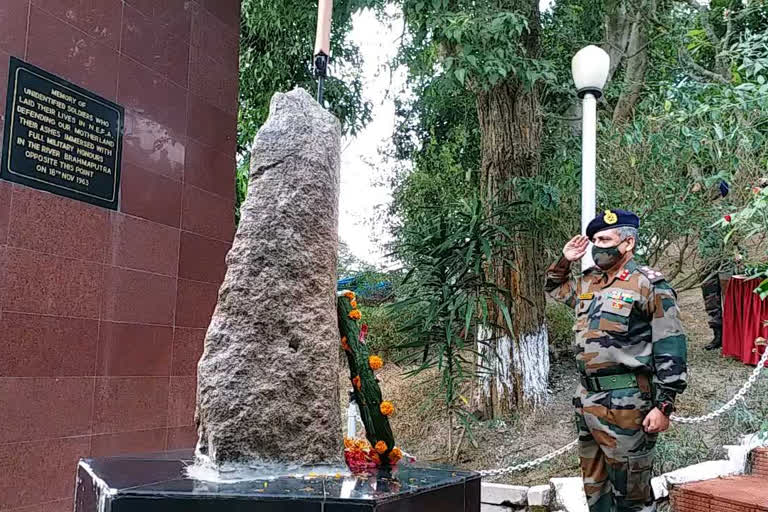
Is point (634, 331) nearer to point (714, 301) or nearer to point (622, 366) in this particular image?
point (622, 366)

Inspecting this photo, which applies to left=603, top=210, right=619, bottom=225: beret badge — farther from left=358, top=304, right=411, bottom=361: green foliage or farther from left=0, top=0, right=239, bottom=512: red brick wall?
left=358, top=304, right=411, bottom=361: green foliage

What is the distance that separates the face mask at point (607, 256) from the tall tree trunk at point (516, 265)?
239 centimetres

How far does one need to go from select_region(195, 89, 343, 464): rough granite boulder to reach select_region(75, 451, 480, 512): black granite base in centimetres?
16

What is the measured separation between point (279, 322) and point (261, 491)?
63cm

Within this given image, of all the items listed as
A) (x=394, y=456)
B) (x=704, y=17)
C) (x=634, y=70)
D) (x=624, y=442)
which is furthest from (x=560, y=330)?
(x=394, y=456)

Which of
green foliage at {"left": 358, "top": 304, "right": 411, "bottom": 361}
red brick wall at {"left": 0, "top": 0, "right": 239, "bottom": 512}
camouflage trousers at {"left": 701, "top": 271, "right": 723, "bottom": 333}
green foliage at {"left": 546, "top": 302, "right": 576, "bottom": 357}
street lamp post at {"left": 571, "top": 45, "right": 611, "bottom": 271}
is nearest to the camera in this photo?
red brick wall at {"left": 0, "top": 0, "right": 239, "bottom": 512}

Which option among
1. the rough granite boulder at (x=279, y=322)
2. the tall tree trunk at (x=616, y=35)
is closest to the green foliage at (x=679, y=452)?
the rough granite boulder at (x=279, y=322)

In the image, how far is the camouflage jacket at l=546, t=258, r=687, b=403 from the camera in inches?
108

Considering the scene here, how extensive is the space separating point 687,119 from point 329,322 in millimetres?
3774

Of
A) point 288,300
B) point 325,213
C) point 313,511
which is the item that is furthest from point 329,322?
point 313,511

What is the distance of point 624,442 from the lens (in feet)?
9.22

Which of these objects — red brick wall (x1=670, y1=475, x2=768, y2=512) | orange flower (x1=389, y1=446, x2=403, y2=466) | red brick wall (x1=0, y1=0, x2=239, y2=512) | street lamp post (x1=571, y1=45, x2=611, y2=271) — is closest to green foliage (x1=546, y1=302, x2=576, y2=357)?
red brick wall (x1=670, y1=475, x2=768, y2=512)

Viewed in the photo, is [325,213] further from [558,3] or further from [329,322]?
[558,3]

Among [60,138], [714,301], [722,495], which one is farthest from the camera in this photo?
[714,301]
